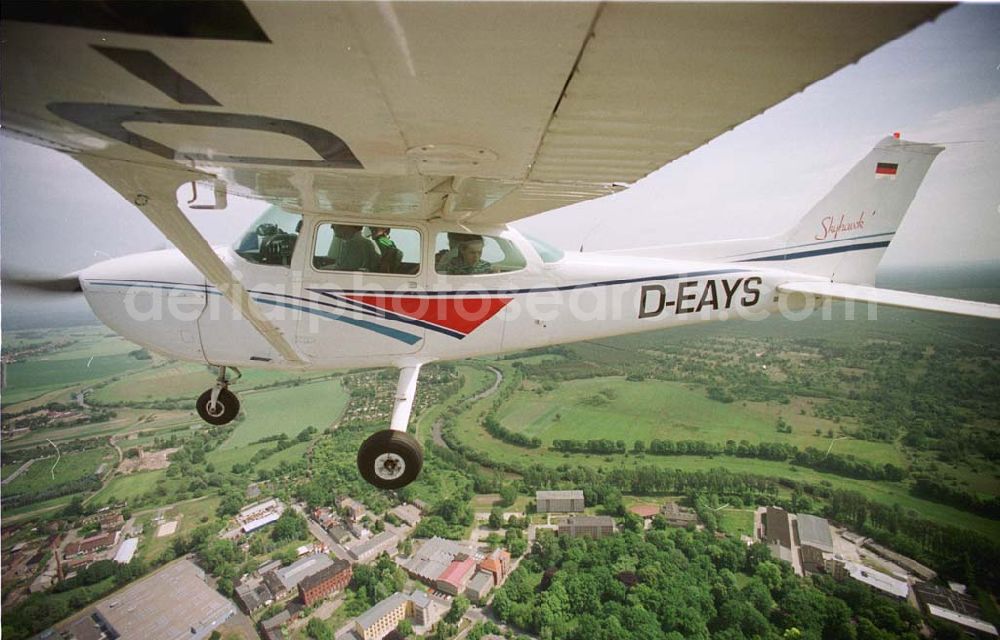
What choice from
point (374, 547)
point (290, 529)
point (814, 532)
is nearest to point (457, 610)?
point (374, 547)

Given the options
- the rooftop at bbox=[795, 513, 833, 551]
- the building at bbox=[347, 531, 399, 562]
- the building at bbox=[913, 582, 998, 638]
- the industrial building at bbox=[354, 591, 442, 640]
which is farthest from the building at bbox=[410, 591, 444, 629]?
the building at bbox=[913, 582, 998, 638]

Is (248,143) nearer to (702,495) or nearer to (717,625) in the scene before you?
(717,625)

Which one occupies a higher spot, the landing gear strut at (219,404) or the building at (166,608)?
the landing gear strut at (219,404)

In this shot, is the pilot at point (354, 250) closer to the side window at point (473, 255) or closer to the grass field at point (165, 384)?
the side window at point (473, 255)

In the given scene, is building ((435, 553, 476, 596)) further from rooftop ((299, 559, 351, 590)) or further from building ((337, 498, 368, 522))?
building ((337, 498, 368, 522))

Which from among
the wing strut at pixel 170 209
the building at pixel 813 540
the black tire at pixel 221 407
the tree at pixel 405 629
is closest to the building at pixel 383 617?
the tree at pixel 405 629

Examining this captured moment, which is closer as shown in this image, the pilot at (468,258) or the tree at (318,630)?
the pilot at (468,258)

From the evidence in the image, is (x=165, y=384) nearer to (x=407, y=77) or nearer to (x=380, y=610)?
(x=380, y=610)
